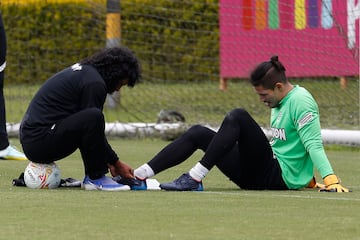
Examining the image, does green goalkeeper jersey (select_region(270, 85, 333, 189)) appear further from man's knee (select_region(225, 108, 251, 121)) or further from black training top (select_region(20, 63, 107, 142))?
black training top (select_region(20, 63, 107, 142))

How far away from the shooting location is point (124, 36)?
1544 centimetres

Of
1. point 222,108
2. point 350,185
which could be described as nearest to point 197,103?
point 222,108

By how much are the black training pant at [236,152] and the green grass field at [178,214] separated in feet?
0.51

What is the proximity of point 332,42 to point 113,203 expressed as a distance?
25.8ft

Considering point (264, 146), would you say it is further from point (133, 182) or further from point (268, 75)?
point (133, 182)

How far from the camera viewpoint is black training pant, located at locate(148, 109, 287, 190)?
7.57 m

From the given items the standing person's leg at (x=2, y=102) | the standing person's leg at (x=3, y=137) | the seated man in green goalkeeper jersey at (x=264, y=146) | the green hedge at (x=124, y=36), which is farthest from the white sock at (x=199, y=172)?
the green hedge at (x=124, y=36)

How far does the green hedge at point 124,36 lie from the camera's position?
1541cm

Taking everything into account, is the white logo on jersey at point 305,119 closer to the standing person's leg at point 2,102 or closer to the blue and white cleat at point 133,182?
the blue and white cleat at point 133,182

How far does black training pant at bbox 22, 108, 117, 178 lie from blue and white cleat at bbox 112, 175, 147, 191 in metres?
0.13

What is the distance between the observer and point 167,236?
217 inches

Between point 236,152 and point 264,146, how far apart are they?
0.26m

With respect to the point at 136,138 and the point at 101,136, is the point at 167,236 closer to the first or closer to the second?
the point at 101,136

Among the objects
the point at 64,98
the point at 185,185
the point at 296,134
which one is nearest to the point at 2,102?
the point at 64,98
